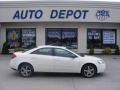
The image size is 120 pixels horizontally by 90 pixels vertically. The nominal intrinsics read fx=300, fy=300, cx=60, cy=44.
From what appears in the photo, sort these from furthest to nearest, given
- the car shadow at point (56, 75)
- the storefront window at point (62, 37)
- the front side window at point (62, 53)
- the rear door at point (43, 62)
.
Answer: the storefront window at point (62, 37) < the car shadow at point (56, 75) < the front side window at point (62, 53) < the rear door at point (43, 62)

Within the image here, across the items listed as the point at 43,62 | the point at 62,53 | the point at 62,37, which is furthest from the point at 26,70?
the point at 62,37

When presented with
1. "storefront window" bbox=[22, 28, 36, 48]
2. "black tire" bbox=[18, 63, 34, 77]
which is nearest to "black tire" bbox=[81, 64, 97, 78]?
"black tire" bbox=[18, 63, 34, 77]

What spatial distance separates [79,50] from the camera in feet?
86.5

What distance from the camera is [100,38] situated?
87.9ft

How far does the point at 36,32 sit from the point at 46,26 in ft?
3.38

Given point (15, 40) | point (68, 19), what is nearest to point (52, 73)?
point (68, 19)

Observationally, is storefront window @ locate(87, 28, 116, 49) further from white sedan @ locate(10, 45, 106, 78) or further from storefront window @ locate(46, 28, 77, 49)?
white sedan @ locate(10, 45, 106, 78)

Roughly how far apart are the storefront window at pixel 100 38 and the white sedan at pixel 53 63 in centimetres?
1264

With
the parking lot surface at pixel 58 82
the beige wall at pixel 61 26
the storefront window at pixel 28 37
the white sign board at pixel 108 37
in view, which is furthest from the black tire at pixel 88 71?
the white sign board at pixel 108 37

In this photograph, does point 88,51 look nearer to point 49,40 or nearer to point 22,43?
point 49,40

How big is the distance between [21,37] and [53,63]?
13344mm

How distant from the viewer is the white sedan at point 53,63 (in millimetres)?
13797

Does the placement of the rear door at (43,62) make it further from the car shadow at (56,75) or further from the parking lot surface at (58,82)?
the car shadow at (56,75)

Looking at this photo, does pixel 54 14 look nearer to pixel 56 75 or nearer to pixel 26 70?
pixel 56 75
